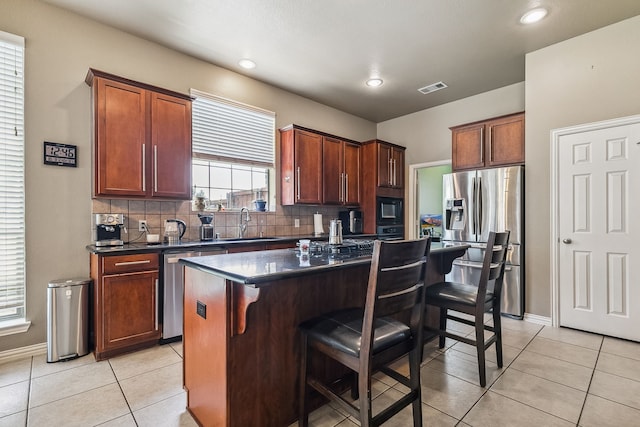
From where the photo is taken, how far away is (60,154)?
274 centimetres

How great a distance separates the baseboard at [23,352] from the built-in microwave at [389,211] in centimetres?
420

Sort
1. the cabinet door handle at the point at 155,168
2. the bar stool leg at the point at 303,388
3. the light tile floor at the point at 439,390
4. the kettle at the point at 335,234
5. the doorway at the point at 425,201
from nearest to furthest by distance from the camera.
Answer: the bar stool leg at the point at 303,388 → the light tile floor at the point at 439,390 → the kettle at the point at 335,234 → the cabinet door handle at the point at 155,168 → the doorway at the point at 425,201

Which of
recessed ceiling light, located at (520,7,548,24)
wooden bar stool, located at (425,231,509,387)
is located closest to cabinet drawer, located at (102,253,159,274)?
wooden bar stool, located at (425,231,509,387)

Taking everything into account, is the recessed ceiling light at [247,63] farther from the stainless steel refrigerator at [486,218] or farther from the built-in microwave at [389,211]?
the stainless steel refrigerator at [486,218]

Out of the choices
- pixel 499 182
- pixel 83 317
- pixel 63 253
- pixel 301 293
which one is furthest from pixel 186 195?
pixel 499 182

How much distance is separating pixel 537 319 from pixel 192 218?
13.3 feet

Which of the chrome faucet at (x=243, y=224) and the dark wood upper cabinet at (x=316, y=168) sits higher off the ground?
the dark wood upper cabinet at (x=316, y=168)

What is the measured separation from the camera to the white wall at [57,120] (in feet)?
8.59

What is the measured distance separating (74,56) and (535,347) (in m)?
4.98

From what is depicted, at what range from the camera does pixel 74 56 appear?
112 inches

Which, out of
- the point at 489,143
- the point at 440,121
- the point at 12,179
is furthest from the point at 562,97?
the point at 12,179

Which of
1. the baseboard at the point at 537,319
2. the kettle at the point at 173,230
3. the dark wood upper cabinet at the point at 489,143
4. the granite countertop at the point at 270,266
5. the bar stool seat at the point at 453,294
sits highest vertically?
the dark wood upper cabinet at the point at 489,143

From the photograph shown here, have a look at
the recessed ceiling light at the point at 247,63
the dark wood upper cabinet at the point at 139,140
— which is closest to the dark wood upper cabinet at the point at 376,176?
the recessed ceiling light at the point at 247,63

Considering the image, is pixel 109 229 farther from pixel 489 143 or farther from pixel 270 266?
pixel 489 143
